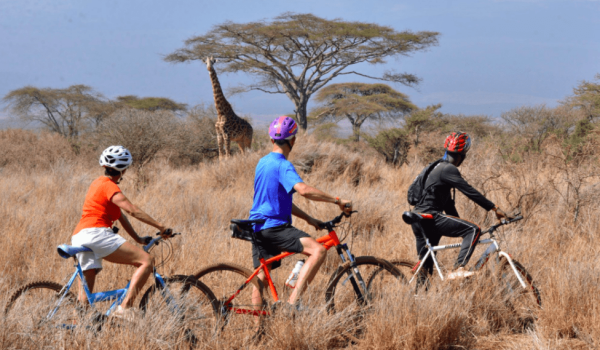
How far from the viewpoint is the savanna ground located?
3.43 meters

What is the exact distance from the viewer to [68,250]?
3.32 meters

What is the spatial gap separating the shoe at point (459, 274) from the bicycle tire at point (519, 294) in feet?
0.87

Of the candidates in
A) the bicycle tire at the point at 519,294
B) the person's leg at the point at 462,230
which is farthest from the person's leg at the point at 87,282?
the bicycle tire at the point at 519,294

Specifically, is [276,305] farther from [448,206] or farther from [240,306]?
[448,206]

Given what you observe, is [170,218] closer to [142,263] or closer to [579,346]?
[142,263]

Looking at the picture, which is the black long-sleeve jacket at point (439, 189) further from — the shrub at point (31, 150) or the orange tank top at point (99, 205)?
the shrub at point (31, 150)

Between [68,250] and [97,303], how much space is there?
480mm

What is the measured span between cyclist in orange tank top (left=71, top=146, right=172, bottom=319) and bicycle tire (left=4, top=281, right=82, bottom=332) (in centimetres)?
17

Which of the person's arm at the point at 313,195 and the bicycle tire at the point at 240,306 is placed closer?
the person's arm at the point at 313,195

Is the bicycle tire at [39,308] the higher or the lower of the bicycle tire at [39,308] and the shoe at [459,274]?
the higher

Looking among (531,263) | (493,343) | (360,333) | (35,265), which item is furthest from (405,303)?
(35,265)

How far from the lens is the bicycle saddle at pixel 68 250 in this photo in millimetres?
3301

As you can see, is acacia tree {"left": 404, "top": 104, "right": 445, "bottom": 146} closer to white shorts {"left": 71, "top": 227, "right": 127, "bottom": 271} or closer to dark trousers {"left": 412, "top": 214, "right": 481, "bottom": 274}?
dark trousers {"left": 412, "top": 214, "right": 481, "bottom": 274}

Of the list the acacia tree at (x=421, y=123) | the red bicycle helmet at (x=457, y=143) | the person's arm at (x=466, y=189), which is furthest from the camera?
the acacia tree at (x=421, y=123)
